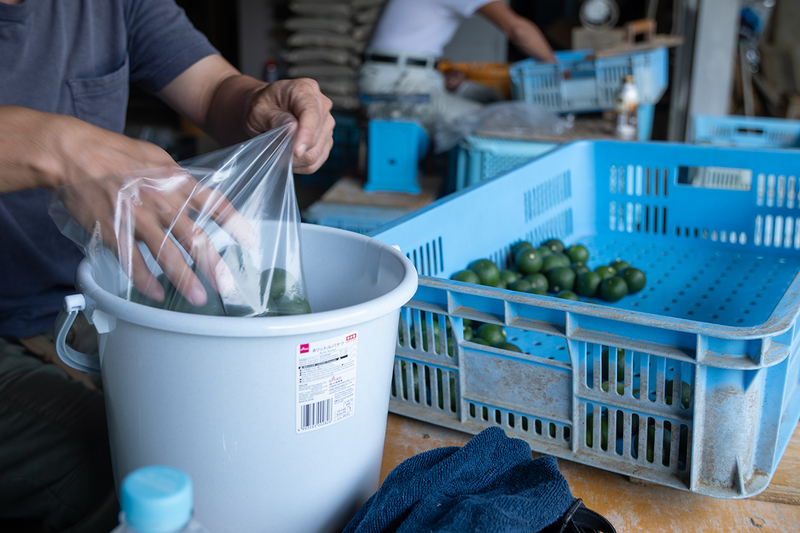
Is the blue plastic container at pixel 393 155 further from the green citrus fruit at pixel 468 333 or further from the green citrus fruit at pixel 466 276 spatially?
the green citrus fruit at pixel 468 333

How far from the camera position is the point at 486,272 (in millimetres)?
1422

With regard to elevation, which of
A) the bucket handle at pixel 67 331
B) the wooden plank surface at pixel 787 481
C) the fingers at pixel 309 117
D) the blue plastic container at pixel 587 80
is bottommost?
the wooden plank surface at pixel 787 481


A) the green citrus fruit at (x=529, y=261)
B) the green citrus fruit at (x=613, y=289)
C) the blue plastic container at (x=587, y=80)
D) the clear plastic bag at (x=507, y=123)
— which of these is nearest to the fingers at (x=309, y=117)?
the green citrus fruit at (x=529, y=261)

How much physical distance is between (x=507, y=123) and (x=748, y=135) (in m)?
1.00

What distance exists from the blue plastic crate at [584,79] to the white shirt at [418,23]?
1.47 feet

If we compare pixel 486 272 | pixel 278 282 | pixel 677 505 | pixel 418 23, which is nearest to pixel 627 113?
pixel 418 23

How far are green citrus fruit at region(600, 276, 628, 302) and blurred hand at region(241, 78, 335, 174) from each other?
760 mm

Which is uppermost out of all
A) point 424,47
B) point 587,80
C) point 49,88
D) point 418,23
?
point 418,23

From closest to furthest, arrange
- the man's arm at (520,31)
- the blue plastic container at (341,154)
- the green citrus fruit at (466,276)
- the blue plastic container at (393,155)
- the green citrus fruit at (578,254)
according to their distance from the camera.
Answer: the green citrus fruit at (466,276) → the green citrus fruit at (578,254) → the blue plastic container at (393,155) → the man's arm at (520,31) → the blue plastic container at (341,154)

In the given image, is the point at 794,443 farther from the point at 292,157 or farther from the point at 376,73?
the point at 376,73

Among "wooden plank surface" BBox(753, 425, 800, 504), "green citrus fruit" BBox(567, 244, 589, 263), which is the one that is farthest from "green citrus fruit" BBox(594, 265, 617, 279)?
"wooden plank surface" BBox(753, 425, 800, 504)

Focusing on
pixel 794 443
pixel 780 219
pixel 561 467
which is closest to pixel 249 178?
pixel 561 467

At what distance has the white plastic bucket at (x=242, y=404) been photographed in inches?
23.5

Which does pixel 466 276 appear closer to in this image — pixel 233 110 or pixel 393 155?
pixel 233 110
